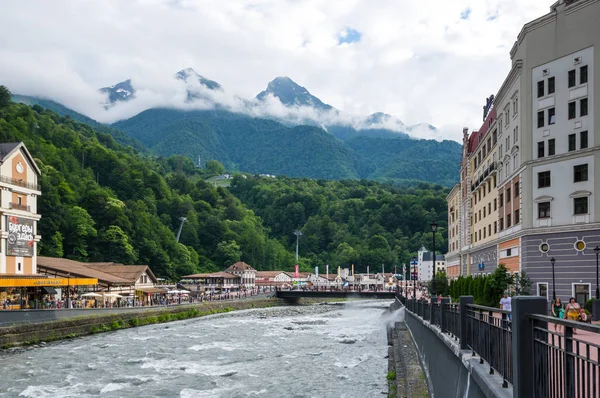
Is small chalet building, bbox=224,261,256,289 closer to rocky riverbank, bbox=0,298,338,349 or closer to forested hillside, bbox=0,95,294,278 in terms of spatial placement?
forested hillside, bbox=0,95,294,278

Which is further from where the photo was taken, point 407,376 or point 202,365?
point 202,365

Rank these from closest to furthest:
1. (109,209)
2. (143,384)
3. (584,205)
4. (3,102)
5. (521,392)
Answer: (521,392) → (143,384) → (584,205) → (109,209) → (3,102)

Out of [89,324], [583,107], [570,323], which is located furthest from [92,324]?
[570,323]

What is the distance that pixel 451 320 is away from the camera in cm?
1619

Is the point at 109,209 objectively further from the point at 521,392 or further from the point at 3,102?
the point at 521,392

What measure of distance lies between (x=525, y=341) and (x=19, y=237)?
178 feet

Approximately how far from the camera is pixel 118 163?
5906 inches

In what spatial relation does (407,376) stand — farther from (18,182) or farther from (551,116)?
(18,182)

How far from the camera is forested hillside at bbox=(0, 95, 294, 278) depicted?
106 m

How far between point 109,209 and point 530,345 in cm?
11467

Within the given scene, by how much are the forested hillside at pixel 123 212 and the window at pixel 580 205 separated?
80703mm

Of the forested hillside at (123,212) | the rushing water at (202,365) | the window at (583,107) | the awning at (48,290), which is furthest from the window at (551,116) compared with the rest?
the forested hillside at (123,212)

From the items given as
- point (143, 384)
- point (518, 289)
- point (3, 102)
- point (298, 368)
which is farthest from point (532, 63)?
point (3, 102)

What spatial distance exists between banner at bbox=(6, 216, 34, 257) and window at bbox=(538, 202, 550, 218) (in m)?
42.2
